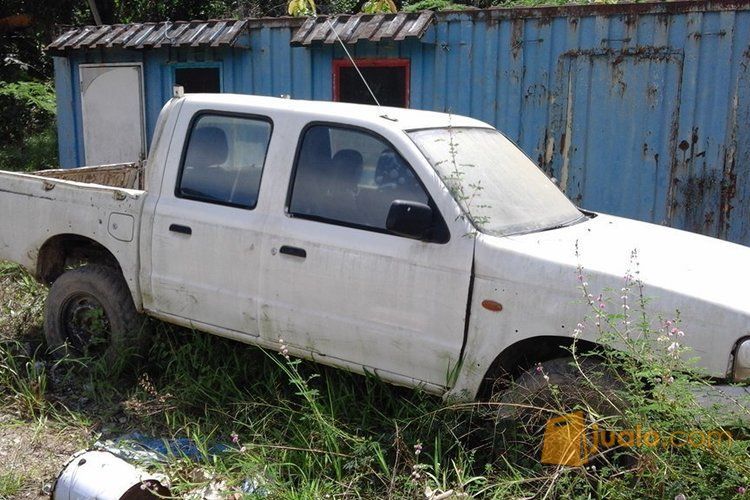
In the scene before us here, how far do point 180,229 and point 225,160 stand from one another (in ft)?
1.61

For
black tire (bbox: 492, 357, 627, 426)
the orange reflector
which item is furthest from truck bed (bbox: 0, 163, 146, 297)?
black tire (bbox: 492, 357, 627, 426)

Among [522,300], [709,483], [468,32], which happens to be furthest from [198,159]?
[468,32]

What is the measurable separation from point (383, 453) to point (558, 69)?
509 centimetres

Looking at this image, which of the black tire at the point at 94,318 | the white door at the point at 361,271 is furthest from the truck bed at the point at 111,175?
the white door at the point at 361,271

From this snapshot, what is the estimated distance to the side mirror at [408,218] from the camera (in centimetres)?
388

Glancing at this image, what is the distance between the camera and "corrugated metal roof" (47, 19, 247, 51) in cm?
952

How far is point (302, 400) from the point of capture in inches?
184

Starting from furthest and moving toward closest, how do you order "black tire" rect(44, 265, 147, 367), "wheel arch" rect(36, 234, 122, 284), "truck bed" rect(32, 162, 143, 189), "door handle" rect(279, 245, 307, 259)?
"truck bed" rect(32, 162, 143, 189) < "wheel arch" rect(36, 234, 122, 284) < "black tire" rect(44, 265, 147, 367) < "door handle" rect(279, 245, 307, 259)

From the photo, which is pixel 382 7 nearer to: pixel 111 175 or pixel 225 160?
pixel 111 175

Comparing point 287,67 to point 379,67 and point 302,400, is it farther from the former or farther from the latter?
point 302,400

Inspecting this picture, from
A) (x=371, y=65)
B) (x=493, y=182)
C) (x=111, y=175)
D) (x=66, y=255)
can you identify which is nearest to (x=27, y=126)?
(x=371, y=65)

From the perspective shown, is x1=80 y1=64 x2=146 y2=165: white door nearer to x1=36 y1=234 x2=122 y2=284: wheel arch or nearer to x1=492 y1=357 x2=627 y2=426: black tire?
x1=36 y1=234 x2=122 y2=284: wheel arch

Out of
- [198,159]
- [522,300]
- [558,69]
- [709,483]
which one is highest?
[558,69]

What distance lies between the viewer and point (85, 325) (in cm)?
552
